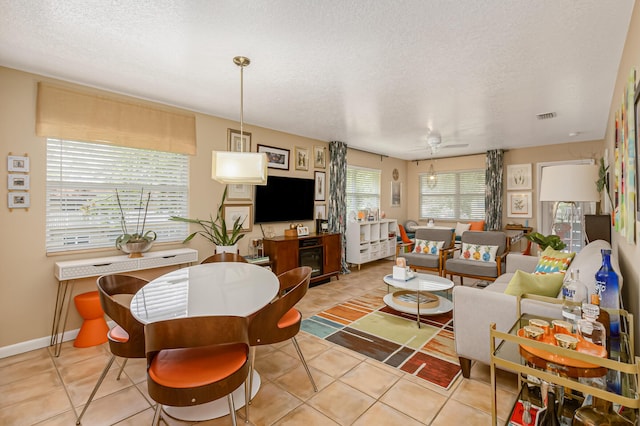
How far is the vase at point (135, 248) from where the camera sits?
3354 millimetres

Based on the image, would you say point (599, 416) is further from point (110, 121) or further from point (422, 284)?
point (110, 121)

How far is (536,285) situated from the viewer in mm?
2270

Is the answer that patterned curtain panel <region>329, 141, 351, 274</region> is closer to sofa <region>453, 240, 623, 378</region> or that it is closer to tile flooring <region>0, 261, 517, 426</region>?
tile flooring <region>0, 261, 517, 426</region>

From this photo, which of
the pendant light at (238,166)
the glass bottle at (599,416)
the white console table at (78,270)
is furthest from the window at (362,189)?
the glass bottle at (599,416)

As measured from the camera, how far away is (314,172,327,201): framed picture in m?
5.84

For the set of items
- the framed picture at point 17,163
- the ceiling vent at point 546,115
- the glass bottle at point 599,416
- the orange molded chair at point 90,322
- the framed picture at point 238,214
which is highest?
the ceiling vent at point 546,115

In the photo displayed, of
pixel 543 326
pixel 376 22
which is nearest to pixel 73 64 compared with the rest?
pixel 376 22

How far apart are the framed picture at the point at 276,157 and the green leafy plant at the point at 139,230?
1.87m

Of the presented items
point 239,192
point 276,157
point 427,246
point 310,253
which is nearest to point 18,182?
point 239,192

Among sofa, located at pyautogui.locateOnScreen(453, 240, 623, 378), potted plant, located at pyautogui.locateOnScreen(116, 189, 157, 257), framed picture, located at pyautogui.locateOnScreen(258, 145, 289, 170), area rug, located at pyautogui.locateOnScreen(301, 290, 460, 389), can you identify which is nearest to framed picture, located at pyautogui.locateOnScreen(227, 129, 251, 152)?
framed picture, located at pyautogui.locateOnScreen(258, 145, 289, 170)

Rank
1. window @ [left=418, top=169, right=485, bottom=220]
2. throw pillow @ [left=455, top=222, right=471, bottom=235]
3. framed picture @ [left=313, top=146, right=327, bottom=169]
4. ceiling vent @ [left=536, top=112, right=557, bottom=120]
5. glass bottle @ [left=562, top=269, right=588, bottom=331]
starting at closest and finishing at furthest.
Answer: glass bottle @ [left=562, top=269, right=588, bottom=331]
ceiling vent @ [left=536, top=112, right=557, bottom=120]
framed picture @ [left=313, top=146, right=327, bottom=169]
throw pillow @ [left=455, top=222, right=471, bottom=235]
window @ [left=418, top=169, right=485, bottom=220]

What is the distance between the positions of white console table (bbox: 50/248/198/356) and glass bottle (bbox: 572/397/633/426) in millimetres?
3724

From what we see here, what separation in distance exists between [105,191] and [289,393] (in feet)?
9.75

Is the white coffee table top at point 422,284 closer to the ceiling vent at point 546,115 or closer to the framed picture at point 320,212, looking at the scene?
the framed picture at point 320,212
